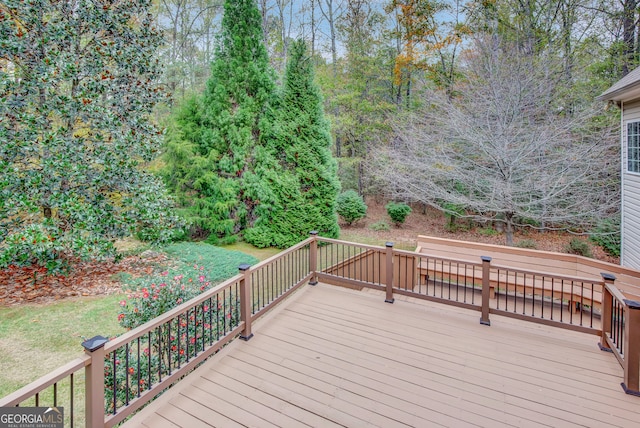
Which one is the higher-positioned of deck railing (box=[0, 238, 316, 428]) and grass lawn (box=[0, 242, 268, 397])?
deck railing (box=[0, 238, 316, 428])

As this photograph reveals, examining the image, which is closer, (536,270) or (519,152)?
(536,270)

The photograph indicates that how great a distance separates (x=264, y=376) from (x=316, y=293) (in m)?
2.15

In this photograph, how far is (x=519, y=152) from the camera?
8.06m

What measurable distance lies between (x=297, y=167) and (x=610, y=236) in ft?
28.0

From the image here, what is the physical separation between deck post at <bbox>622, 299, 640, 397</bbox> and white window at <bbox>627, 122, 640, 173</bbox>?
4668mm

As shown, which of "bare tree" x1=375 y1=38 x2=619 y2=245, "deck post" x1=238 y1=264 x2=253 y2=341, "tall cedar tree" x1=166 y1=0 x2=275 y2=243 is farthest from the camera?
"tall cedar tree" x1=166 y1=0 x2=275 y2=243

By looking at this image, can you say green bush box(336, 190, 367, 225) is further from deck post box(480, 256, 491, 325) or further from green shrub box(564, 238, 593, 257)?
deck post box(480, 256, 491, 325)

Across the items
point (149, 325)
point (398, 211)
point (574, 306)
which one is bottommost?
point (574, 306)

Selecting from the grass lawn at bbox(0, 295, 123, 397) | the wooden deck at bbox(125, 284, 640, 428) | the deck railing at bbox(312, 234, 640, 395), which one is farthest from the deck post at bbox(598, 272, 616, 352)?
the grass lawn at bbox(0, 295, 123, 397)

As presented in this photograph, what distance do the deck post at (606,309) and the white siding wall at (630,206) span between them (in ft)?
11.1

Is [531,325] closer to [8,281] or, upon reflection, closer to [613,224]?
[613,224]

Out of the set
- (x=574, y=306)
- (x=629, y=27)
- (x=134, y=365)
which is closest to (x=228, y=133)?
(x=134, y=365)

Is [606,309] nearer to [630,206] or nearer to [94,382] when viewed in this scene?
[630,206]

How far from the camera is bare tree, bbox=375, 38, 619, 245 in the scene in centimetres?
805
